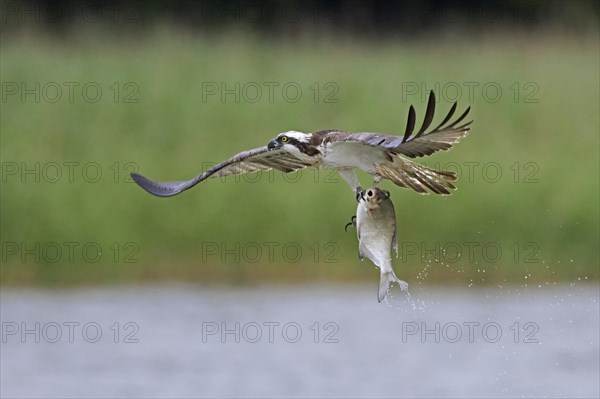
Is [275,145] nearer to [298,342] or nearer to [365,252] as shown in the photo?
[365,252]

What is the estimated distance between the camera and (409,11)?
29578 millimetres

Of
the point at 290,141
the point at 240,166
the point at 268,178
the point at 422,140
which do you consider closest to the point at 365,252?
the point at 422,140

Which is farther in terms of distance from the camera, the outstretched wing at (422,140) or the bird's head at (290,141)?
the bird's head at (290,141)

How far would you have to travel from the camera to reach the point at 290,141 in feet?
32.4

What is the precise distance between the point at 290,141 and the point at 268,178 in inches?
275

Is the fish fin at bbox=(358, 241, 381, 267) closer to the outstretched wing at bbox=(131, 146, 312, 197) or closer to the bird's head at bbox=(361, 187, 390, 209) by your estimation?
the bird's head at bbox=(361, 187, 390, 209)

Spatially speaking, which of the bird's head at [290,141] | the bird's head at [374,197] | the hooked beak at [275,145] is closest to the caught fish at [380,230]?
the bird's head at [374,197]

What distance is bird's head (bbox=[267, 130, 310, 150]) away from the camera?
9766 mm

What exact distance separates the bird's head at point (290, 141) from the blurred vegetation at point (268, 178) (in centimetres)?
591

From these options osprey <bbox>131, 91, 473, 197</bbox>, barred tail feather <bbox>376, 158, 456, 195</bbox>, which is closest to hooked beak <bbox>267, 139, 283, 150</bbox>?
osprey <bbox>131, 91, 473, 197</bbox>

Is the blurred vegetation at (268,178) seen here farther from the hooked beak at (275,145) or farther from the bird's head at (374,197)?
the bird's head at (374,197)

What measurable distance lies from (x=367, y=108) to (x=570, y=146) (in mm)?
2336

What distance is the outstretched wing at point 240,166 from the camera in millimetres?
10266

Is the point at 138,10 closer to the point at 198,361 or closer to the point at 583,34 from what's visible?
the point at 583,34
